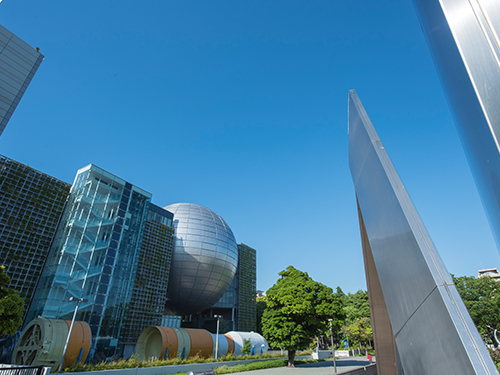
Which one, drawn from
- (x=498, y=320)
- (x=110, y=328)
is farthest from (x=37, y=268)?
(x=498, y=320)

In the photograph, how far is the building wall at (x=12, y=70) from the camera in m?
20.1

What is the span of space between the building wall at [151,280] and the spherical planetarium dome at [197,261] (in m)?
3.29

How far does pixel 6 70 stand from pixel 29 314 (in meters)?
18.7

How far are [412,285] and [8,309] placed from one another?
66.3 feet

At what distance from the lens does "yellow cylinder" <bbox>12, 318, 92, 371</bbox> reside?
18531mm

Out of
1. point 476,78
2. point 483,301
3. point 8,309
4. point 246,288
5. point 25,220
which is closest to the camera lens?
point 476,78

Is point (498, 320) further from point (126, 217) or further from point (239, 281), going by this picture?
point (126, 217)

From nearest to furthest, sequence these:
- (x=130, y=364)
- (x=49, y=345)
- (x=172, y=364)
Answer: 1. (x=49, y=345)
2. (x=130, y=364)
3. (x=172, y=364)

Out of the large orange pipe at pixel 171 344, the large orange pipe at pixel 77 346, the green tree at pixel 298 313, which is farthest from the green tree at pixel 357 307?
the large orange pipe at pixel 77 346

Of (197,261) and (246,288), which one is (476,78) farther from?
(246,288)

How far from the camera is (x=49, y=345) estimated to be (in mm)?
18703

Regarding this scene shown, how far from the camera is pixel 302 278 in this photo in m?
30.0

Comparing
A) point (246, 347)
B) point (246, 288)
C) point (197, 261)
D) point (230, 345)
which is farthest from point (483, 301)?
point (197, 261)

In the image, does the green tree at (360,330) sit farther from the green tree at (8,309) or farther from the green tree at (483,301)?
the green tree at (8,309)
